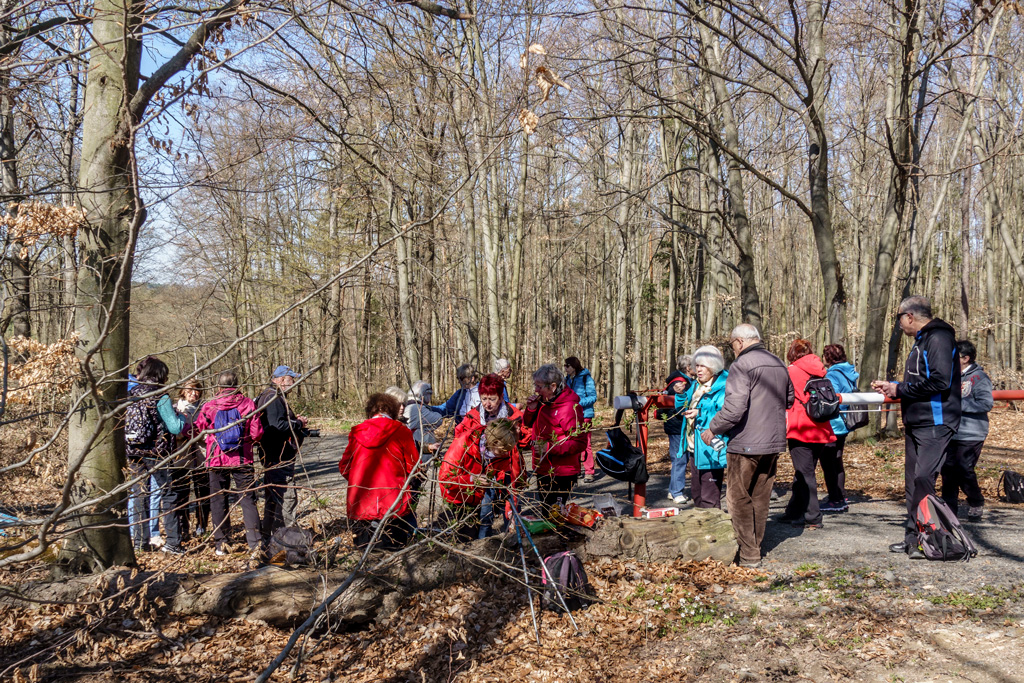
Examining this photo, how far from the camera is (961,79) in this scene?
16.7 metres

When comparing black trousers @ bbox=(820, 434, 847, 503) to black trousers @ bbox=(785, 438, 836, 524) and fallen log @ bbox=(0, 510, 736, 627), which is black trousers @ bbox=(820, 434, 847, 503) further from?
fallen log @ bbox=(0, 510, 736, 627)

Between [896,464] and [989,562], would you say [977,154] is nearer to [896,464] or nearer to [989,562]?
[896,464]

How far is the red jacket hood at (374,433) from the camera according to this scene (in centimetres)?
536

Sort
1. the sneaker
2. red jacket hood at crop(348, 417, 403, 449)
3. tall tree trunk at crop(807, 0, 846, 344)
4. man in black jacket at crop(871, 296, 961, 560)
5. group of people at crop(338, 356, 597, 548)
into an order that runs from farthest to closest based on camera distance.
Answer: tall tree trunk at crop(807, 0, 846, 344) < the sneaker < red jacket hood at crop(348, 417, 403, 449) < man in black jacket at crop(871, 296, 961, 560) < group of people at crop(338, 356, 597, 548)

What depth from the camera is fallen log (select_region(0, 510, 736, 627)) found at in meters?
5.02

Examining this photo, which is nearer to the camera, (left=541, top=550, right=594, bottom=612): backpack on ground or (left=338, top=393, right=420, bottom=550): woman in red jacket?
(left=541, top=550, right=594, bottom=612): backpack on ground

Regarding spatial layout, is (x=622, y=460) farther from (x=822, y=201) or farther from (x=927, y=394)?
(x=822, y=201)

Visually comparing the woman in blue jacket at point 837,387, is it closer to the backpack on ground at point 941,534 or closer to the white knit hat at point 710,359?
the white knit hat at point 710,359

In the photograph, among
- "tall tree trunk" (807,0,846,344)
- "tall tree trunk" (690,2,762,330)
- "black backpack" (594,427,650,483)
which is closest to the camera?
"black backpack" (594,427,650,483)

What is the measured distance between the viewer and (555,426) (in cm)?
579

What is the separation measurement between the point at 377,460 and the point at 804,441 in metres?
3.82

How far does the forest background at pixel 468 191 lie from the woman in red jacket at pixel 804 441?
3229 mm

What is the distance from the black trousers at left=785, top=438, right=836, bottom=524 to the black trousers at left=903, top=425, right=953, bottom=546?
3.27 feet

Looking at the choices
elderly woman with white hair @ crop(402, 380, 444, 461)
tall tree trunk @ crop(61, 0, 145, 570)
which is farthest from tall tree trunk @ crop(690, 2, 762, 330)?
tall tree trunk @ crop(61, 0, 145, 570)
